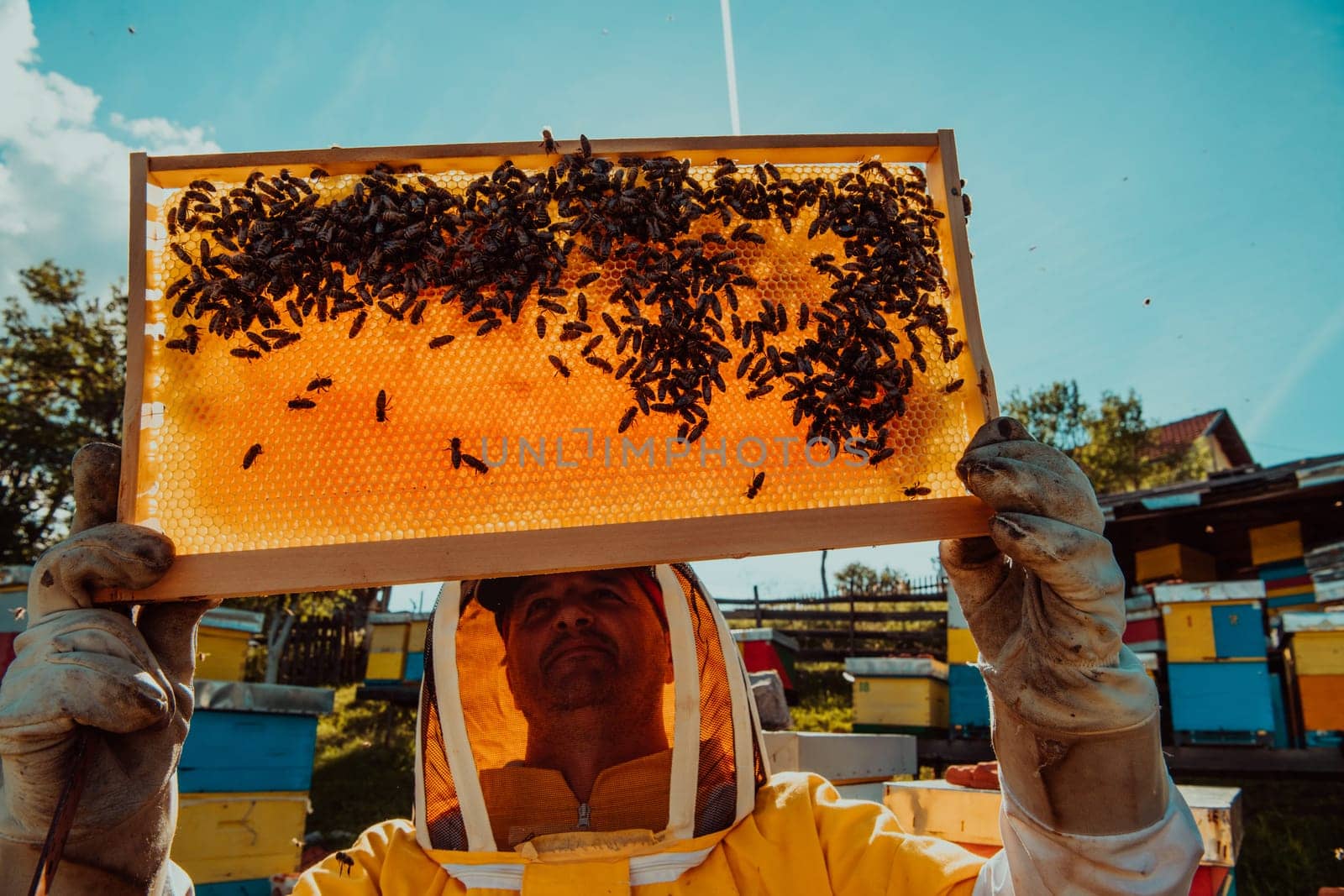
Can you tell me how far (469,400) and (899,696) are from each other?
8749 millimetres

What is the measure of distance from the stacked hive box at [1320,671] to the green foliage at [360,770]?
859 cm

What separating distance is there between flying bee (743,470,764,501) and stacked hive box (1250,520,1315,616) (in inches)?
456

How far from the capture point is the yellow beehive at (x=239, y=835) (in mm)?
6773

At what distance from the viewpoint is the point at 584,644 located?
304 cm

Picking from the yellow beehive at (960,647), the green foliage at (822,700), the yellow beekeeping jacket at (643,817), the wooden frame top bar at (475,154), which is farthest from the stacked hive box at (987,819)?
the green foliage at (822,700)

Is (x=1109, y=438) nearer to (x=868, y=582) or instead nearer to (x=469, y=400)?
(x=868, y=582)

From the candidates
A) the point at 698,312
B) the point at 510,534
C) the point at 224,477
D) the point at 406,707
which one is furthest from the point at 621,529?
the point at 406,707

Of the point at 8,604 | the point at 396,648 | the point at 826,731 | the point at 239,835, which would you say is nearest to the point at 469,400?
the point at 239,835

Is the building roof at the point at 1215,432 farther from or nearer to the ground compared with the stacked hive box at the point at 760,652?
farther from the ground

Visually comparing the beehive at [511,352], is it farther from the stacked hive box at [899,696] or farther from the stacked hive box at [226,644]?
the stacked hive box at [899,696]

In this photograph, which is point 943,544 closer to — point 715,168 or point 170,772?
point 715,168

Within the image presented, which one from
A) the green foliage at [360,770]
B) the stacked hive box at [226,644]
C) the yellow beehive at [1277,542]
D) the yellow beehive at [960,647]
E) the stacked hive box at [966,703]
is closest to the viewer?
the stacked hive box at [226,644]

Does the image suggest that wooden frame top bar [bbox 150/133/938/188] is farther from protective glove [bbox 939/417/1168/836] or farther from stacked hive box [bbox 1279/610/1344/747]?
stacked hive box [bbox 1279/610/1344/747]

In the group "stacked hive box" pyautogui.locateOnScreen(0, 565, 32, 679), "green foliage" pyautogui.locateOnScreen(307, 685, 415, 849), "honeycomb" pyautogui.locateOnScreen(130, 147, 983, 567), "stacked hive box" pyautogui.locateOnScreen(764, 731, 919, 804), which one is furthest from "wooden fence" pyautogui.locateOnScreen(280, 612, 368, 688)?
"honeycomb" pyautogui.locateOnScreen(130, 147, 983, 567)
